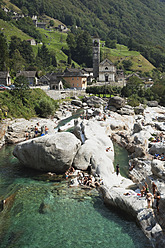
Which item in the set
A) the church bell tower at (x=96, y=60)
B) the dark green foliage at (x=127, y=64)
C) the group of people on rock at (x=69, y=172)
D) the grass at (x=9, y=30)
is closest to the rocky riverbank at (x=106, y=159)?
the group of people on rock at (x=69, y=172)

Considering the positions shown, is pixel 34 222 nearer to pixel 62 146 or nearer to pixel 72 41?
pixel 62 146

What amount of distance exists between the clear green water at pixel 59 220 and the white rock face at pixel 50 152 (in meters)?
2.05

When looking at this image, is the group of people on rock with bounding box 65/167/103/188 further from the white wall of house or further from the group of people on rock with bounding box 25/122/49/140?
the white wall of house

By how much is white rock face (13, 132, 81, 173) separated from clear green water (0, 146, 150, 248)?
205cm

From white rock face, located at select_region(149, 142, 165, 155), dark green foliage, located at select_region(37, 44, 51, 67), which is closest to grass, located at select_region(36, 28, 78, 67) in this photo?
dark green foliage, located at select_region(37, 44, 51, 67)

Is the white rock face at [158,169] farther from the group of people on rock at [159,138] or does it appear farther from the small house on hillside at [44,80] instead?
the small house on hillside at [44,80]

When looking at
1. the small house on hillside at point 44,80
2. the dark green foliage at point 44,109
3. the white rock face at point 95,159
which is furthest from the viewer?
the small house on hillside at point 44,80

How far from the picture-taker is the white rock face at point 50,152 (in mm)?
22422

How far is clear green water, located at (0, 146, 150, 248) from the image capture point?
14156 mm

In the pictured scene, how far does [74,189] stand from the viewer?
2006cm

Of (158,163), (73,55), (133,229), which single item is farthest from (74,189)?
(73,55)

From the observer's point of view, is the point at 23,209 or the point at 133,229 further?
the point at 23,209

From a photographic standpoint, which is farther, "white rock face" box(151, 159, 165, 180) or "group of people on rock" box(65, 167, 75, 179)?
"group of people on rock" box(65, 167, 75, 179)

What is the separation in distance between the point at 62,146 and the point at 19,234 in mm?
9621
